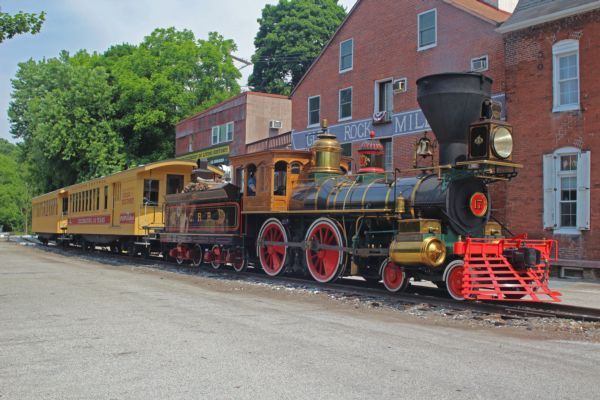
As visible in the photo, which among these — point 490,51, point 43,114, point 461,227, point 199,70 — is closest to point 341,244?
point 461,227

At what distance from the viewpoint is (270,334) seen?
6.50 meters

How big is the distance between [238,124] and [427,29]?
14.4m

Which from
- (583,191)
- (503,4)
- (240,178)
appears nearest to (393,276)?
(240,178)

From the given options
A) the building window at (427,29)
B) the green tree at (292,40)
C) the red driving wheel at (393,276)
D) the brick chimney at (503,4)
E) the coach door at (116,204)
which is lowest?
the red driving wheel at (393,276)

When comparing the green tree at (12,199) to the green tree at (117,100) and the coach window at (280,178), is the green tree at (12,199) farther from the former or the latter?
the coach window at (280,178)

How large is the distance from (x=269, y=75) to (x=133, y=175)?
3046cm

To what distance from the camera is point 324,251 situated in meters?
12.0

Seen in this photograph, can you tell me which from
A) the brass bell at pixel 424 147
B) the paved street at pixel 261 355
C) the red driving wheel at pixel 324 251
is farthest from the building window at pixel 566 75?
the paved street at pixel 261 355

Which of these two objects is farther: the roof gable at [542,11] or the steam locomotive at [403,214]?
the roof gable at [542,11]

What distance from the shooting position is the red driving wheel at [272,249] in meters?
12.9

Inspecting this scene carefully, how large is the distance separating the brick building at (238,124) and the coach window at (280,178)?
17502mm

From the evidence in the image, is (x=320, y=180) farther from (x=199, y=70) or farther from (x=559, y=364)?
(x=199, y=70)

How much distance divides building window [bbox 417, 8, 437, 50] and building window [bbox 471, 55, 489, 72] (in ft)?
6.27

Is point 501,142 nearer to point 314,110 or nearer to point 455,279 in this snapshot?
point 455,279
